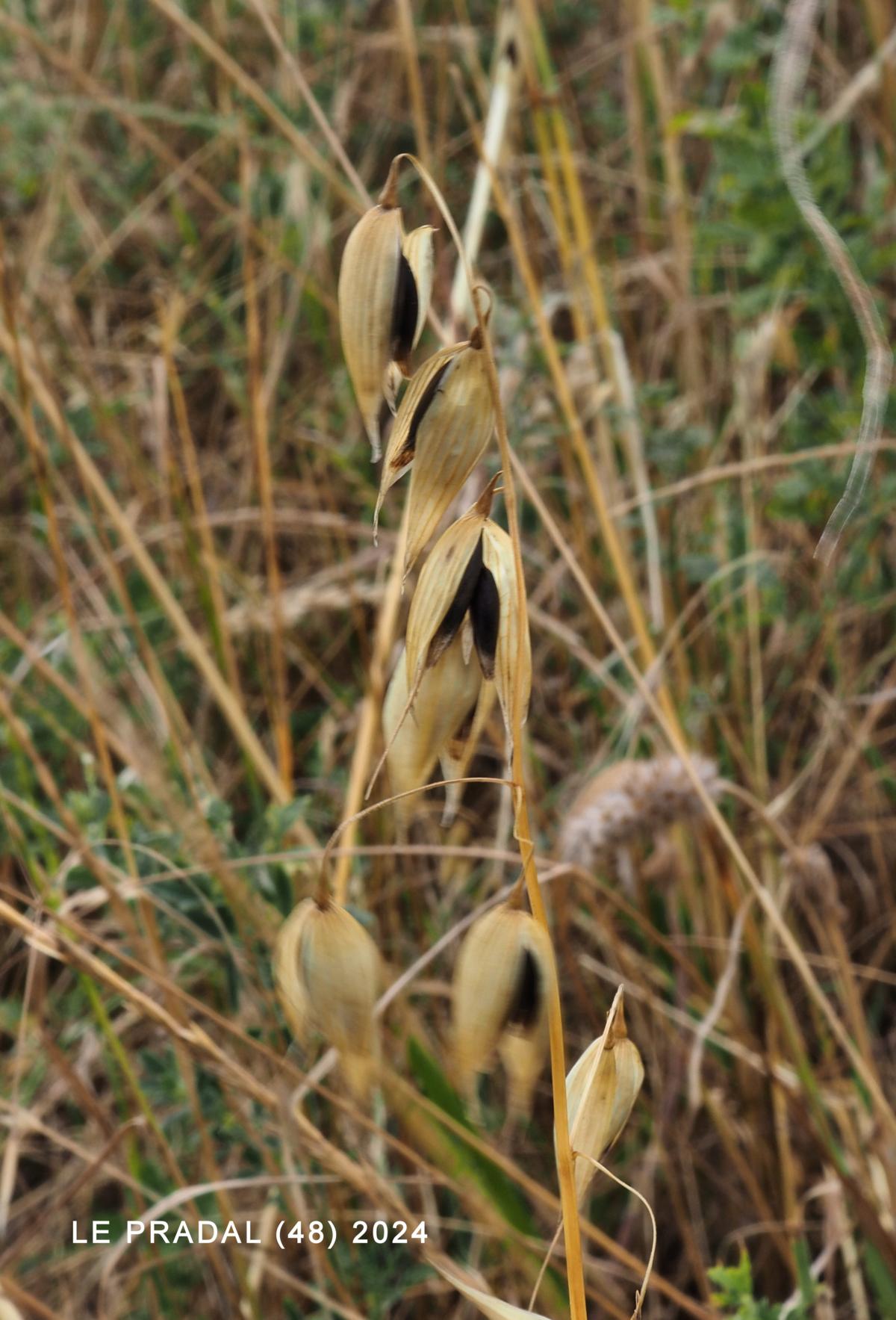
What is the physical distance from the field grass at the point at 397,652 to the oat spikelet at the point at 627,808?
1 cm

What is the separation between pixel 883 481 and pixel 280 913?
0.76 m

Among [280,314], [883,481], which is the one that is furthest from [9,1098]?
[280,314]

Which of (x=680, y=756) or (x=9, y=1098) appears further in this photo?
(x=9, y=1098)

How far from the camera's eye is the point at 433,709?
22.1 inches

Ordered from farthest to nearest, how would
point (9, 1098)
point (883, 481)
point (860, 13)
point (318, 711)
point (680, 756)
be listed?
1. point (860, 13)
2. point (318, 711)
3. point (883, 481)
4. point (9, 1098)
5. point (680, 756)

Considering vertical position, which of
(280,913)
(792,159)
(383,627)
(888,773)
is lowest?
(888,773)

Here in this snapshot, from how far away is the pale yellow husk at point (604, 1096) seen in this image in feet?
1.74

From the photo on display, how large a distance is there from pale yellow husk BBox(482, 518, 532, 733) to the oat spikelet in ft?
1.64

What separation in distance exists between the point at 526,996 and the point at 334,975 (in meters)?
0.09

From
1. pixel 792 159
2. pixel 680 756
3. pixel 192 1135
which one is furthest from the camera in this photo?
pixel 192 1135

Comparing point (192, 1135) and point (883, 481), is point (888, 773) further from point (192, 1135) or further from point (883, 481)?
point (192, 1135)

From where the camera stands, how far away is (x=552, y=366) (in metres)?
1.04

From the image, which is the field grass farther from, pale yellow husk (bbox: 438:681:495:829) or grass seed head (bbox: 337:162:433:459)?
grass seed head (bbox: 337:162:433:459)

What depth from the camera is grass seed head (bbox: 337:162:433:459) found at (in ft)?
1.85
